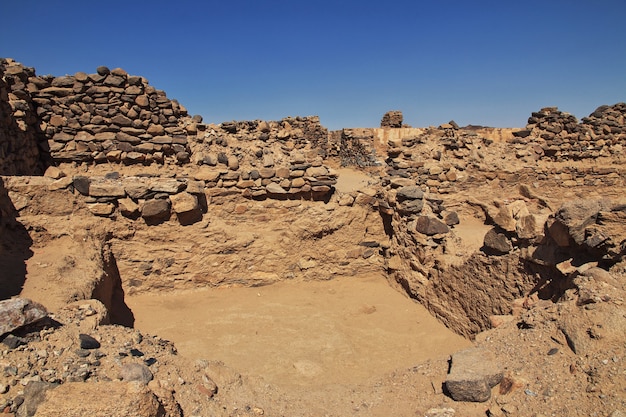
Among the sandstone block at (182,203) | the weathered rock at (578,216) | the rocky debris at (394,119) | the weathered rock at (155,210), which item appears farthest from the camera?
the rocky debris at (394,119)

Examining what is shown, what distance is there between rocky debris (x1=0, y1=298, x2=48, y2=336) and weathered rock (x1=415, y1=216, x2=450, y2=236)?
5.41m

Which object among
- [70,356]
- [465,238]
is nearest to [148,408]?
[70,356]

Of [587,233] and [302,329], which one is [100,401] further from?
[587,233]

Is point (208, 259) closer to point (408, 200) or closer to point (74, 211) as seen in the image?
point (74, 211)

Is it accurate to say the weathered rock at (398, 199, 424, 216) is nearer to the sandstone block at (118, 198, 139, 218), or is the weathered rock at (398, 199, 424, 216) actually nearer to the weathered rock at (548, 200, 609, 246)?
the weathered rock at (548, 200, 609, 246)

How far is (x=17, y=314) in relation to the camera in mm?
2732

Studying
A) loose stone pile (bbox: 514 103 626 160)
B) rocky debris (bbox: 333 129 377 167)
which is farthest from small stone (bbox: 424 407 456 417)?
rocky debris (bbox: 333 129 377 167)

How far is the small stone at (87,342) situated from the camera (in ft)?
9.84

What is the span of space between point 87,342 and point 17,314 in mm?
541

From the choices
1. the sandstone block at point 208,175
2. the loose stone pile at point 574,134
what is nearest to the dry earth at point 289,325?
the sandstone block at point 208,175

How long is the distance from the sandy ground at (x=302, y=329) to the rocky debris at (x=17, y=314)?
2.20m

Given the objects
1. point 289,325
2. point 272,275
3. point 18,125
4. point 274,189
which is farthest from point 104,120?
point 289,325

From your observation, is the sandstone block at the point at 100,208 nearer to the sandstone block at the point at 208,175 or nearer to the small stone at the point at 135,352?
the sandstone block at the point at 208,175

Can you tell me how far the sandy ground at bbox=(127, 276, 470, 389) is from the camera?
4.65 metres
